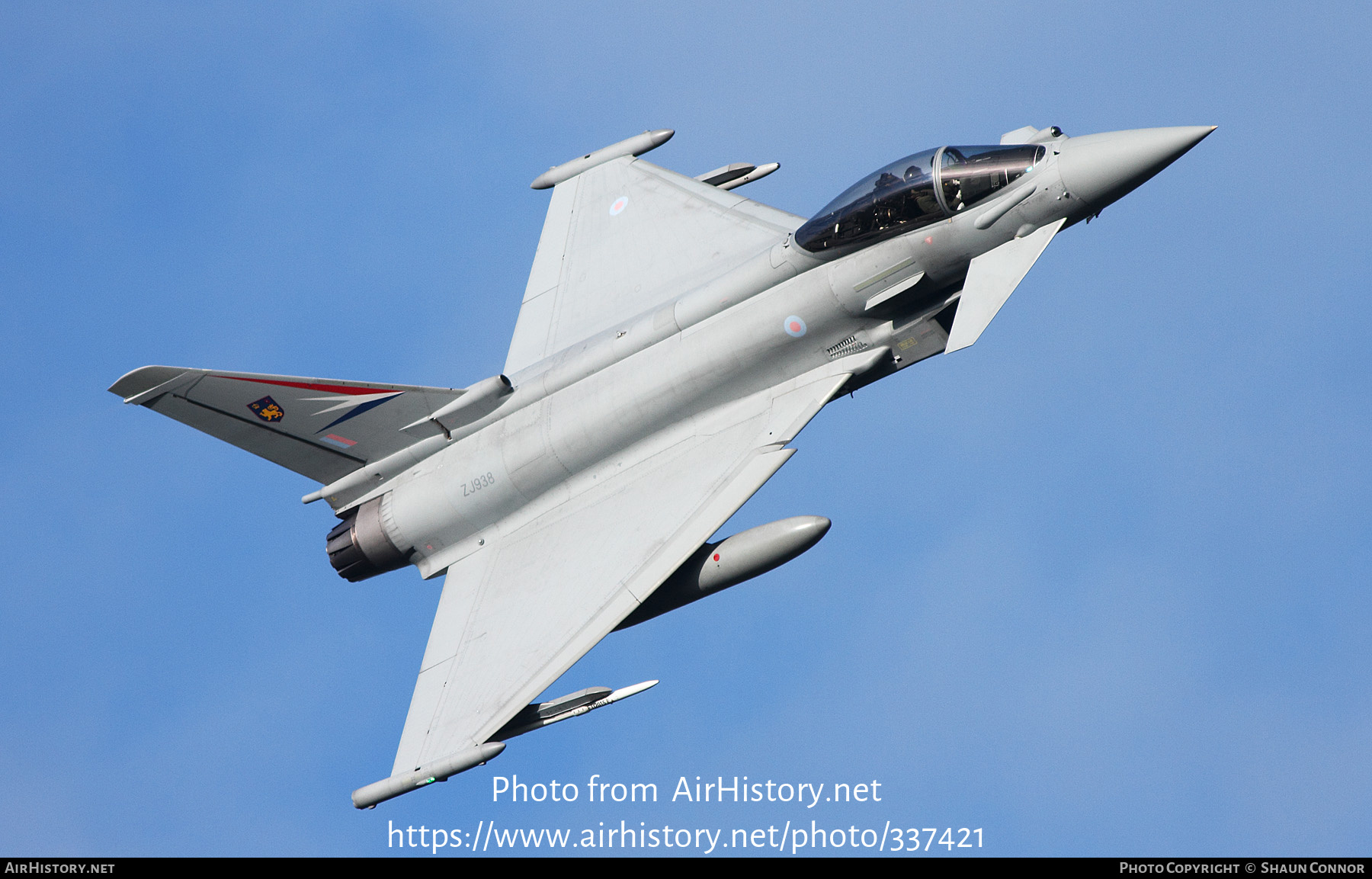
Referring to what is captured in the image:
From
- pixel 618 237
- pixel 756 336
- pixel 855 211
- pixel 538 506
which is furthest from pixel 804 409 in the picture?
pixel 618 237

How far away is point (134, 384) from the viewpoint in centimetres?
2302

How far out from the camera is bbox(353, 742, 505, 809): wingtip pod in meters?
20.8

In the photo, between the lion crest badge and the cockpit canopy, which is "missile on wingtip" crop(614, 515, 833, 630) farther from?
the lion crest badge

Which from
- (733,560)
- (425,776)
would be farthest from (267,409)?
(733,560)

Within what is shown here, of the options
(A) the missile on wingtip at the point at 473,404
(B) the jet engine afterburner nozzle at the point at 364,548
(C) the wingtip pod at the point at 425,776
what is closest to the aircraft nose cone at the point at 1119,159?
(A) the missile on wingtip at the point at 473,404

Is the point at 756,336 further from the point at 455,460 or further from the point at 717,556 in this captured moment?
the point at 455,460

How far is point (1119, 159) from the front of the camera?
20.0 m

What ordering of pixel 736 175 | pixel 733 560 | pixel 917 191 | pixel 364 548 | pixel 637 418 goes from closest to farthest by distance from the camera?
A: pixel 917 191 → pixel 733 560 → pixel 637 418 → pixel 364 548 → pixel 736 175

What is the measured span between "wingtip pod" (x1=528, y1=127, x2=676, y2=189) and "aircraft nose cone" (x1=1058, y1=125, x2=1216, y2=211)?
9.89 m

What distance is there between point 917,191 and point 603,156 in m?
9.41

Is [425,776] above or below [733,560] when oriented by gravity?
below

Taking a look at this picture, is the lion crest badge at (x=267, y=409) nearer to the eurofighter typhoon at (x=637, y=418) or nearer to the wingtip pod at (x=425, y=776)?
the eurofighter typhoon at (x=637, y=418)

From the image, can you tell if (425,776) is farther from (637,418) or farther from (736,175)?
(736,175)

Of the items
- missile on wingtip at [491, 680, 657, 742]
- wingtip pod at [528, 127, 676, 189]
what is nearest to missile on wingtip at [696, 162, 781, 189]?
wingtip pod at [528, 127, 676, 189]
